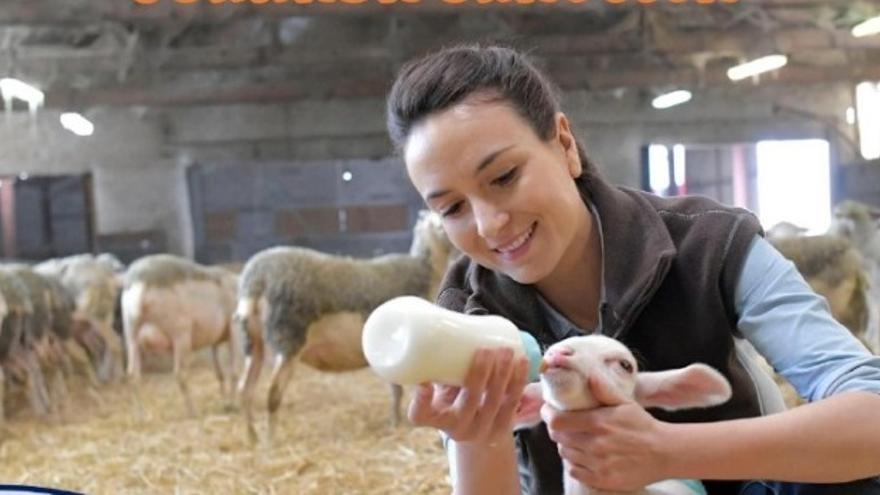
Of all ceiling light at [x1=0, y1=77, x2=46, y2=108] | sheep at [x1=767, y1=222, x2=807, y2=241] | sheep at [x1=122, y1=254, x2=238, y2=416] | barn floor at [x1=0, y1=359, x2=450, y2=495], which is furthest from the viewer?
ceiling light at [x1=0, y1=77, x2=46, y2=108]

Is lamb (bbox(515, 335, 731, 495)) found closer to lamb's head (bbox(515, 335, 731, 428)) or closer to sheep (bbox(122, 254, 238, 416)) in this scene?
lamb's head (bbox(515, 335, 731, 428))

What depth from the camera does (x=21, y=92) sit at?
22.1 feet

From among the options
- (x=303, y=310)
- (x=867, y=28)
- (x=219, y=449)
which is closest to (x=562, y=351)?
(x=303, y=310)

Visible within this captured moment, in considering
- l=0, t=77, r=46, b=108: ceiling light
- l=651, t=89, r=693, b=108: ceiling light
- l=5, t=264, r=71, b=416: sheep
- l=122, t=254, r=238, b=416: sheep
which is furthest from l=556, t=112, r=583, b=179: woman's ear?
l=651, t=89, r=693, b=108: ceiling light

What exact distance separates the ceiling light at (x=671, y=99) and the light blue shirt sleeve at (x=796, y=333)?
6.94 metres

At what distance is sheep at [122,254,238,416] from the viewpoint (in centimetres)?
471

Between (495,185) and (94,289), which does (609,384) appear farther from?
(94,289)

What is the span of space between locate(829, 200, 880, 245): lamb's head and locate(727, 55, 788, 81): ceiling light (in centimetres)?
231

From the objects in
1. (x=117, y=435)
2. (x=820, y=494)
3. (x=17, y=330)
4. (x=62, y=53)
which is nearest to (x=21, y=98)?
(x=62, y=53)

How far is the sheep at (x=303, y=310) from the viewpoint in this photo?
13.2 feet

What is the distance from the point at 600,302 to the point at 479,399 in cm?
36

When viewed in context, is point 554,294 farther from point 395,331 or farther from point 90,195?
point 90,195

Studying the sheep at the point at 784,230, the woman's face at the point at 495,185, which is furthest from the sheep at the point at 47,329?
the woman's face at the point at 495,185

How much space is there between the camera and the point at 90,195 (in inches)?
327
